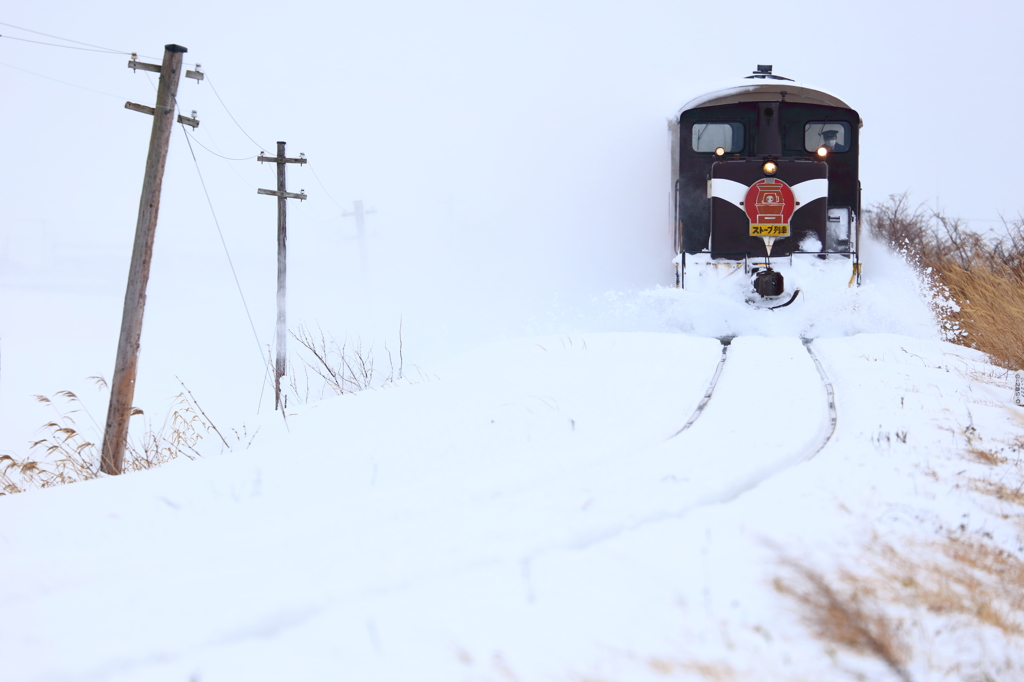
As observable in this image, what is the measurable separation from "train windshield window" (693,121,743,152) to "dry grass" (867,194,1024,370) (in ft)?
13.1

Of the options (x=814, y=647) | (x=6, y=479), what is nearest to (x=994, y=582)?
(x=814, y=647)

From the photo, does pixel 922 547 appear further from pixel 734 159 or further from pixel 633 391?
pixel 734 159

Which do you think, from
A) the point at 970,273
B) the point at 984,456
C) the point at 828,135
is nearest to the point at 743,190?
the point at 828,135

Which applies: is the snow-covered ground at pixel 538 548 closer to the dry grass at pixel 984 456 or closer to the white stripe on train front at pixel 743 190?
the dry grass at pixel 984 456

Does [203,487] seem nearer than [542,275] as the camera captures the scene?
Yes

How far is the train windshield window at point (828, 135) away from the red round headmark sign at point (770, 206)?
3.42 ft

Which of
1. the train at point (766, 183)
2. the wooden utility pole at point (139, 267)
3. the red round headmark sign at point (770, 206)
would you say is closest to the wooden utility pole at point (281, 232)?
the wooden utility pole at point (139, 267)

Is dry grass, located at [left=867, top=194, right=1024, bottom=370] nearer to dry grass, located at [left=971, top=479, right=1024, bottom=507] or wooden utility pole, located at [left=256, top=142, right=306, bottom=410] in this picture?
dry grass, located at [left=971, top=479, right=1024, bottom=507]

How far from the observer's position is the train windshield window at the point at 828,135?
10.6 m

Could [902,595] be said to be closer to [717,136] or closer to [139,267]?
[139,267]

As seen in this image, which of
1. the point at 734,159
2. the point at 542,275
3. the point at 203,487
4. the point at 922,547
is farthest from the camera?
the point at 542,275

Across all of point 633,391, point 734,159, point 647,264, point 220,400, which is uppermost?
point 734,159

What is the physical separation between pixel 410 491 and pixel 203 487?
1.23 meters

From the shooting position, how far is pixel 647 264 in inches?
618
